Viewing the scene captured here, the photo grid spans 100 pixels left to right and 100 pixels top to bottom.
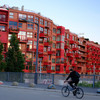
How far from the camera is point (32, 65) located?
56.7m

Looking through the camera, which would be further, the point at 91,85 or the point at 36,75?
the point at 36,75

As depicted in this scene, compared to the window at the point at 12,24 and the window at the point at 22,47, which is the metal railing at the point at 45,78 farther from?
the window at the point at 12,24

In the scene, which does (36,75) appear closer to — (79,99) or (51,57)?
(79,99)

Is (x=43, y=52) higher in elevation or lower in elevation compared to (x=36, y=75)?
higher

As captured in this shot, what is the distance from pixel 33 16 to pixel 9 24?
22.1 ft

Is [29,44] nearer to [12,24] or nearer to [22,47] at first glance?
[22,47]

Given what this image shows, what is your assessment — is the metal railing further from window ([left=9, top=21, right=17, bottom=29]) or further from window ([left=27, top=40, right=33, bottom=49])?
window ([left=27, top=40, right=33, bottom=49])

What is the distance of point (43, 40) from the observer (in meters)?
61.6

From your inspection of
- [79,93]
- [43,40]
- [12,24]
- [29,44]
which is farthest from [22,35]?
[79,93]

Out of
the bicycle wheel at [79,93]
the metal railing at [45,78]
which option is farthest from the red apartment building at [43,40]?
the bicycle wheel at [79,93]

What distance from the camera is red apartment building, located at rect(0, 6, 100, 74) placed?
54.5 meters

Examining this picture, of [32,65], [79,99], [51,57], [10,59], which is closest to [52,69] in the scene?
[51,57]

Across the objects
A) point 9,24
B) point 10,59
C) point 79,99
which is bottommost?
point 79,99

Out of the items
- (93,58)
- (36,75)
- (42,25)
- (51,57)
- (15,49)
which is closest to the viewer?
(36,75)
